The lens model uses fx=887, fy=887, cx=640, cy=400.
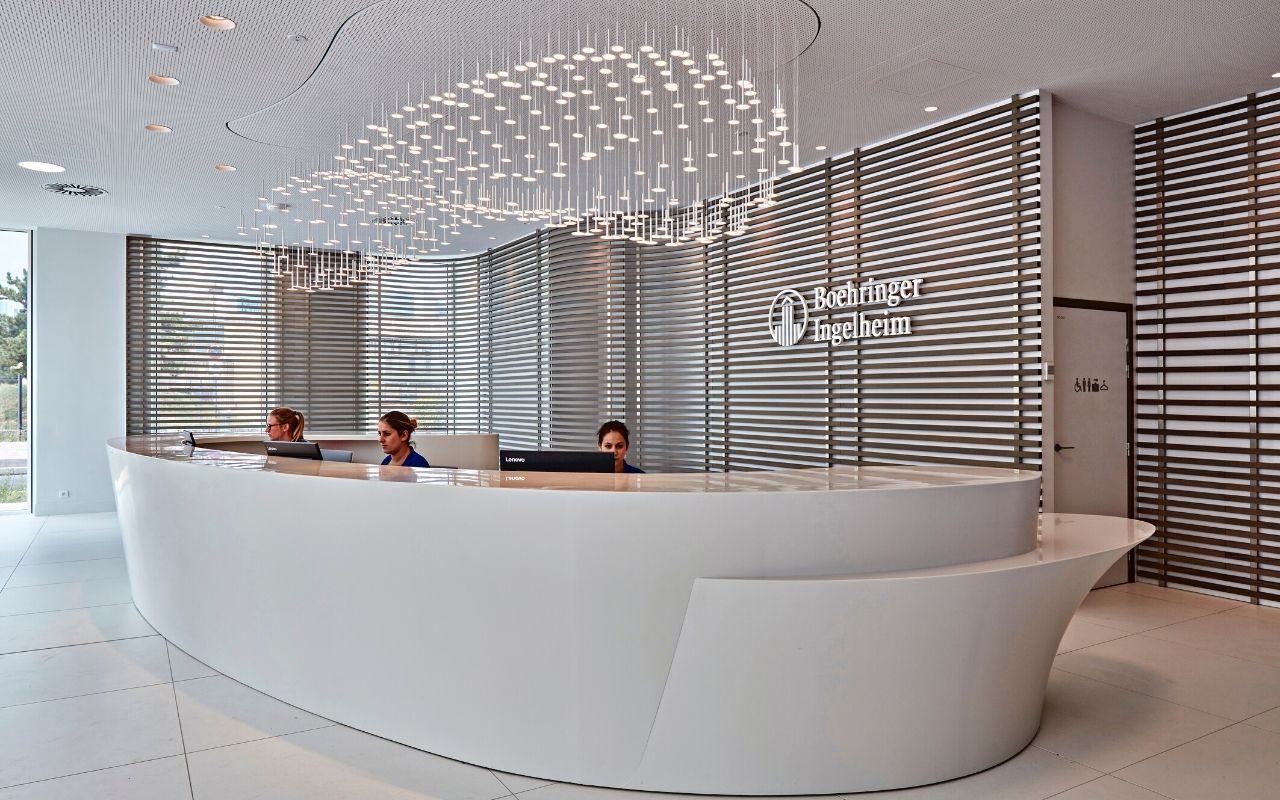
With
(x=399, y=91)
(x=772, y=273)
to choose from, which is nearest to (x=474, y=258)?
(x=772, y=273)

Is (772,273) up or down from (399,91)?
down

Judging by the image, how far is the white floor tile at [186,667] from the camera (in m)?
4.51

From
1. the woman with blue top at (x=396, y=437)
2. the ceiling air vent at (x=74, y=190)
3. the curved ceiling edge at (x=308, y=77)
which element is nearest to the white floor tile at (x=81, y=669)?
the woman with blue top at (x=396, y=437)

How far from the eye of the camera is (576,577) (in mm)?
3145

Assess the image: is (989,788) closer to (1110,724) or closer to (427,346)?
(1110,724)

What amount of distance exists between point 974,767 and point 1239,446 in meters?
4.41

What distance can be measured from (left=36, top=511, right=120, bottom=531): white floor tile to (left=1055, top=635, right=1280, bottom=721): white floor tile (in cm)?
948

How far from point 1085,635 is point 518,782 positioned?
12.3ft

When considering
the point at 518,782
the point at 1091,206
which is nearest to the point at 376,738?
the point at 518,782

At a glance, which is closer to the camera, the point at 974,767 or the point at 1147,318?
the point at 974,767

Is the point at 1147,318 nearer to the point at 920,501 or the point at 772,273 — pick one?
the point at 772,273

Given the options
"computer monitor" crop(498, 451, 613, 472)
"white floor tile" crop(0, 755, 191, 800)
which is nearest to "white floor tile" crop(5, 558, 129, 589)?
"white floor tile" crop(0, 755, 191, 800)

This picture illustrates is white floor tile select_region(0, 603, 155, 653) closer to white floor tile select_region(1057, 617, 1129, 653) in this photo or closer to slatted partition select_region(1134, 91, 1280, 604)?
white floor tile select_region(1057, 617, 1129, 653)

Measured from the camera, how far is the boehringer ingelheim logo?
8.09 m
